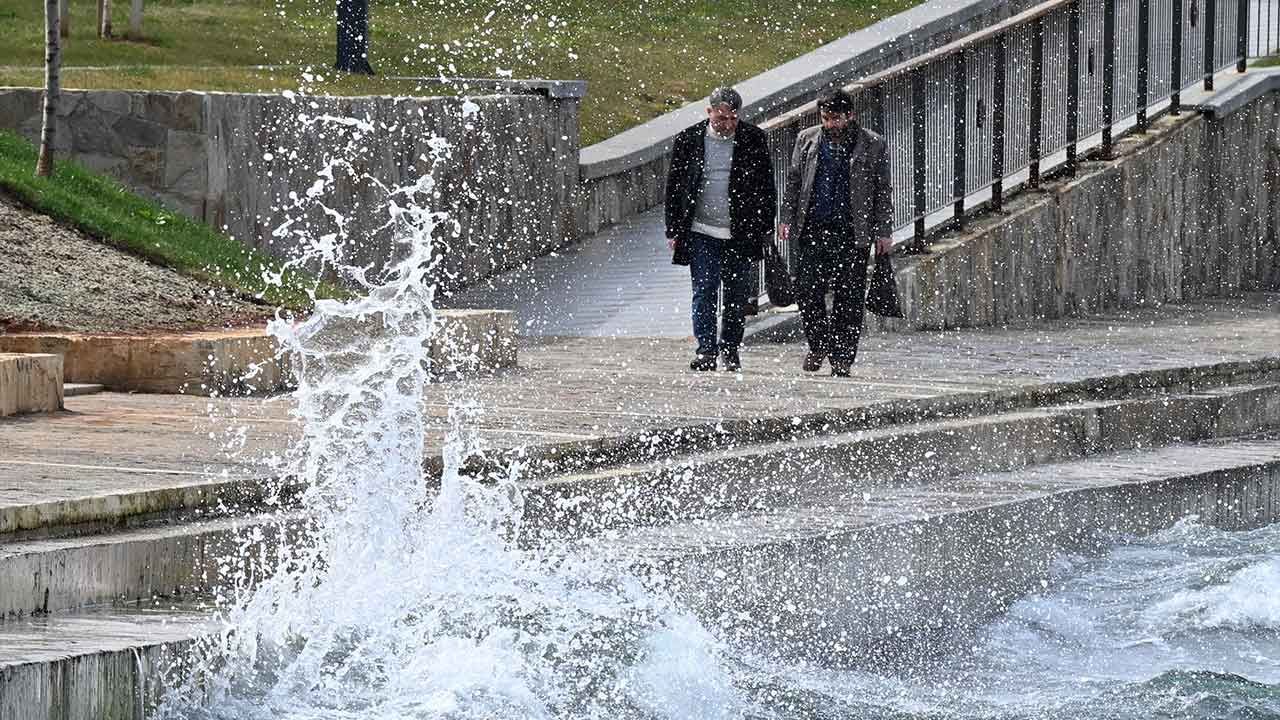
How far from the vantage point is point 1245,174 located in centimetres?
A: 2083

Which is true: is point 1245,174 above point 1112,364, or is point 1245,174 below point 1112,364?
above

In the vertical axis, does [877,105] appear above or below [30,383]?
above

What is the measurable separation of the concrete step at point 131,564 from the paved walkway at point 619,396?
319 mm

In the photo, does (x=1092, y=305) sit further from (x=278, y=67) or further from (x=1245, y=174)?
(x=278, y=67)

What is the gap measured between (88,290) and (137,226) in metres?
1.38

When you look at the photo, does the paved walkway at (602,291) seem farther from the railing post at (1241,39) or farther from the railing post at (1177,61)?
the railing post at (1241,39)

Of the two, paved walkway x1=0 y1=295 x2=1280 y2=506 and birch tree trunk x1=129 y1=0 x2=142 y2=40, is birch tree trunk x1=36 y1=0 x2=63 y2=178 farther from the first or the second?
birch tree trunk x1=129 y1=0 x2=142 y2=40

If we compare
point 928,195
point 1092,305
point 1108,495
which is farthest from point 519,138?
point 1108,495

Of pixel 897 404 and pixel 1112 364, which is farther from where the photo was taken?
pixel 1112 364

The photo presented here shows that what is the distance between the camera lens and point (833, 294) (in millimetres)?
13797

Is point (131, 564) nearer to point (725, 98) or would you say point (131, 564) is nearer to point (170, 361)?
point (170, 361)

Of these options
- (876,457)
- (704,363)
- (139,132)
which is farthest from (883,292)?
(139,132)

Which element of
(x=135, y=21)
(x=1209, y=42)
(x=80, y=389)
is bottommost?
(x=80, y=389)

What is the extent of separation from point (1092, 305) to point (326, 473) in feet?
36.8
